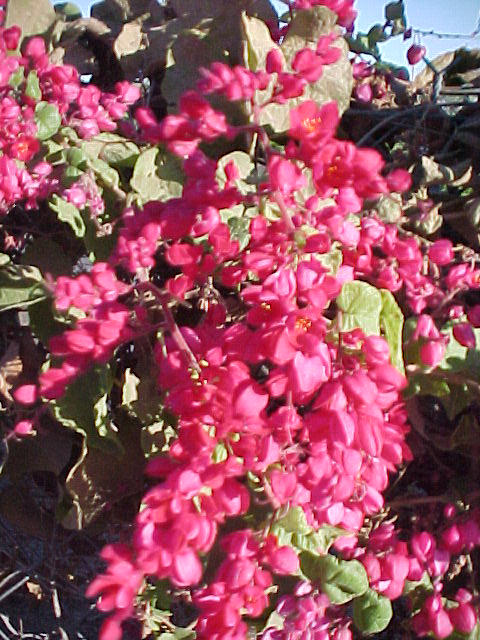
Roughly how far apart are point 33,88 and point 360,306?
1.46ft

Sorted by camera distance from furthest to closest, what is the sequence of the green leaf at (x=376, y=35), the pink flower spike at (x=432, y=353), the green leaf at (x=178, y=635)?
the green leaf at (x=376, y=35) → the green leaf at (x=178, y=635) → the pink flower spike at (x=432, y=353)

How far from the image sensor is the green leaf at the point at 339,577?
0.65 m

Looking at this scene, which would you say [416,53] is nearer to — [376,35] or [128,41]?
[376,35]

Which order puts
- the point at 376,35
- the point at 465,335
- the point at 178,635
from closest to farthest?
1. the point at 465,335
2. the point at 178,635
3. the point at 376,35

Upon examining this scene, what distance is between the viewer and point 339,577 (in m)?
0.66

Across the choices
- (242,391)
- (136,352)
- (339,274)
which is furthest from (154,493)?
(136,352)

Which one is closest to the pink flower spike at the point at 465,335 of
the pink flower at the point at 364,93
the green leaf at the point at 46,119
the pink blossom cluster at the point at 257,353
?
the pink blossom cluster at the point at 257,353

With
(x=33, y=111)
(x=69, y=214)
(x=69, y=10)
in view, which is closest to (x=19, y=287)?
(x=69, y=214)

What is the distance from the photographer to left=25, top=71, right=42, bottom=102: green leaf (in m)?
0.78

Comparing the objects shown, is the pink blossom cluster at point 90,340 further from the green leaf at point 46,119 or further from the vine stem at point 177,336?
the green leaf at point 46,119

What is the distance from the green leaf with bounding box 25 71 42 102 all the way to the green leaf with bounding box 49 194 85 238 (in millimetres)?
130

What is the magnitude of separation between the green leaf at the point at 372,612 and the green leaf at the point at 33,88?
62 cm

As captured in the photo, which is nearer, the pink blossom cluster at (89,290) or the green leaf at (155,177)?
the pink blossom cluster at (89,290)

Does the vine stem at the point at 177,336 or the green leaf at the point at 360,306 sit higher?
the vine stem at the point at 177,336
